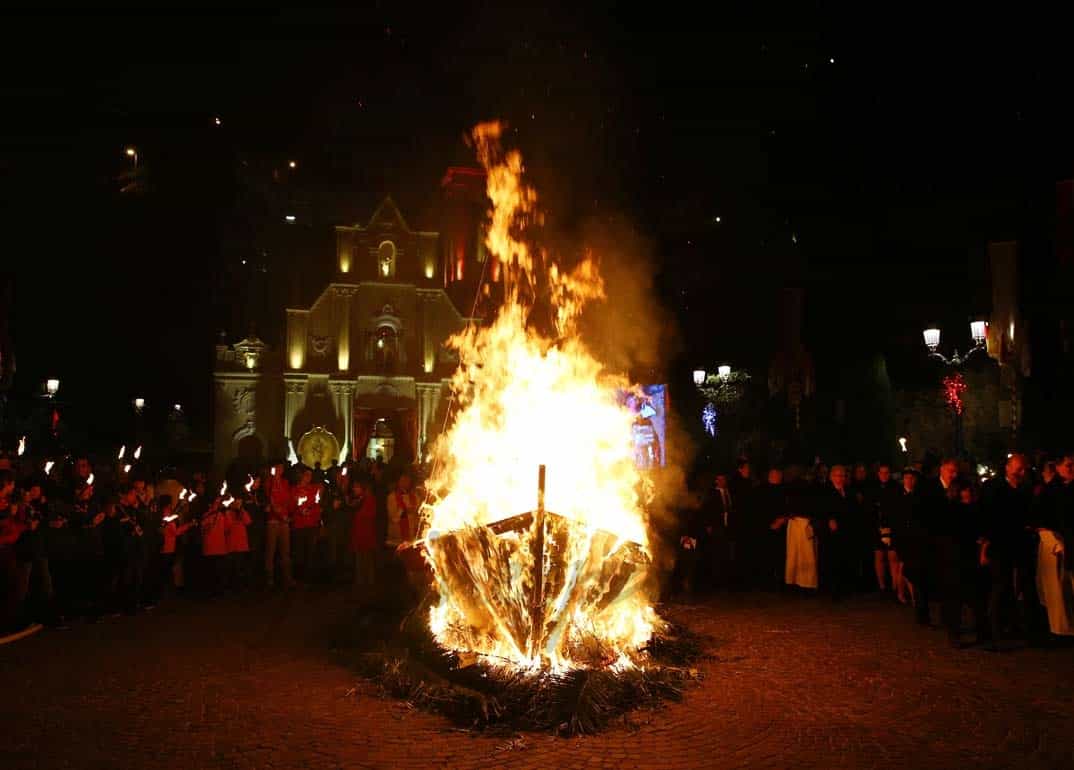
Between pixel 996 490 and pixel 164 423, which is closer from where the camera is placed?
pixel 996 490

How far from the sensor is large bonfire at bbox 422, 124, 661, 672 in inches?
334

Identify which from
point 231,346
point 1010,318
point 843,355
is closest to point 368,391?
point 231,346

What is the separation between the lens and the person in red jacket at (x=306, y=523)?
15.3 metres

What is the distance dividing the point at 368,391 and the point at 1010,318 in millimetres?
31610

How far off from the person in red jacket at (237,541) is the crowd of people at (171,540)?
17 mm

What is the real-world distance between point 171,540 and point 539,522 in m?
7.54

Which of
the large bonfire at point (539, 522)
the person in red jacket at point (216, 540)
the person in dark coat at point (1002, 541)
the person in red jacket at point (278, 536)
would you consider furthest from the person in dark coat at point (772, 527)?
the person in red jacket at point (216, 540)

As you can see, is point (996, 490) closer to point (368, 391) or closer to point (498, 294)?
point (368, 391)

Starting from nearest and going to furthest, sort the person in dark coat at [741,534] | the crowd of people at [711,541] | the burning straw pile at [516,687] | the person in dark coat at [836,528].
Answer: the burning straw pile at [516,687] < the crowd of people at [711,541] < the person in dark coat at [836,528] < the person in dark coat at [741,534]

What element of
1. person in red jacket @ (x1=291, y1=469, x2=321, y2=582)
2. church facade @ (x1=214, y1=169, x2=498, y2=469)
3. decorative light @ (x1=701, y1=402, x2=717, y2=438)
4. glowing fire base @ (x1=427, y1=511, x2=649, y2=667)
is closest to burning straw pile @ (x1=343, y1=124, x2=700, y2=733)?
glowing fire base @ (x1=427, y1=511, x2=649, y2=667)

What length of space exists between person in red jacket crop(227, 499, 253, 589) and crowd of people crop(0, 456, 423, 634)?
17 millimetres

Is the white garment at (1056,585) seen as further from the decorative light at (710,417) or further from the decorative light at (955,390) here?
the decorative light at (710,417)

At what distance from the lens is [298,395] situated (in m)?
43.4

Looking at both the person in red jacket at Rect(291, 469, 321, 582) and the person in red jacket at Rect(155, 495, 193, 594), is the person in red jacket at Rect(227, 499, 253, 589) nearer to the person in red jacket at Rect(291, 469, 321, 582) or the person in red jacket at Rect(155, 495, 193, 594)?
the person in red jacket at Rect(155, 495, 193, 594)
